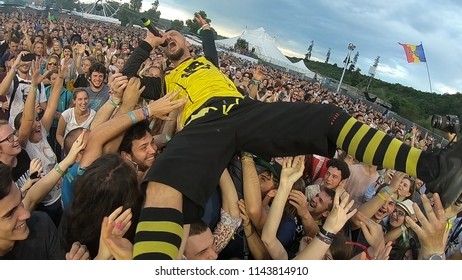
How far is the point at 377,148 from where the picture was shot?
2422 mm

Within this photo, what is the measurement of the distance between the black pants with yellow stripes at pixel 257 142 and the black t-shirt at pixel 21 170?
54.8 inches

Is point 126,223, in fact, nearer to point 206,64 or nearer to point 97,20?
point 206,64

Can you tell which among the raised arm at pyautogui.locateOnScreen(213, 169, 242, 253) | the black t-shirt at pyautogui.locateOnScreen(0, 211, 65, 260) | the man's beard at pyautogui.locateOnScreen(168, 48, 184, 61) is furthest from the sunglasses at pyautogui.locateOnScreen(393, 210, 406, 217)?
the black t-shirt at pyautogui.locateOnScreen(0, 211, 65, 260)

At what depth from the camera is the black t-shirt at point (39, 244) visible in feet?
7.02

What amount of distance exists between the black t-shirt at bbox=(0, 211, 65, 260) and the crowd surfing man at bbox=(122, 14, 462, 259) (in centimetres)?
63

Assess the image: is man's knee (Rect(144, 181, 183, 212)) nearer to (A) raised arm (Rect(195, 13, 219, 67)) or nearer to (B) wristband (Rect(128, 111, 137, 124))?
(B) wristband (Rect(128, 111, 137, 124))

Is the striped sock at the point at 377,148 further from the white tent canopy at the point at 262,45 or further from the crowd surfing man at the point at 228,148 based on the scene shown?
the white tent canopy at the point at 262,45

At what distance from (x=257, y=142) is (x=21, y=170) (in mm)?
1990

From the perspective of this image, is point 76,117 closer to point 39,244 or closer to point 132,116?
point 132,116

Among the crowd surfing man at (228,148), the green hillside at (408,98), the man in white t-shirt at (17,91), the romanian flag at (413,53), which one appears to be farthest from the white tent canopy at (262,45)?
the crowd surfing man at (228,148)

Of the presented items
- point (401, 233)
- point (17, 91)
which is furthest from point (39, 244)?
point (17, 91)

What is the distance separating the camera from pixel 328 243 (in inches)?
92.6

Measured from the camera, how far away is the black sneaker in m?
2.22
